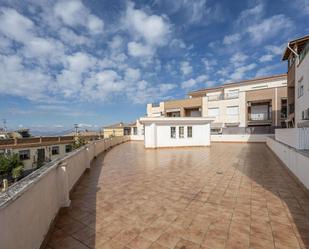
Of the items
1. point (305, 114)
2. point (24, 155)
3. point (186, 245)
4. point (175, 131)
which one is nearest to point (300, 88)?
point (305, 114)

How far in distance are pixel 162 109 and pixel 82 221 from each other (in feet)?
106

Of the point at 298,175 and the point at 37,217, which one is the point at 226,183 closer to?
the point at 298,175

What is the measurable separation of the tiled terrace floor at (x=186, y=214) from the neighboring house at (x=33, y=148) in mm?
23138

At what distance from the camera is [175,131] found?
53.6ft

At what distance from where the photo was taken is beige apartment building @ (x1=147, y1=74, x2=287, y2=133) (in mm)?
24812

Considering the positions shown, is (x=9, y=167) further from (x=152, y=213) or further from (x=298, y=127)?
(x=298, y=127)

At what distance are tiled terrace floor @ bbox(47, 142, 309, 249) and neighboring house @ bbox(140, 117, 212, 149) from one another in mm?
9424

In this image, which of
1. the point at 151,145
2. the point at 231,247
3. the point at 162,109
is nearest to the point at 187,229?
the point at 231,247

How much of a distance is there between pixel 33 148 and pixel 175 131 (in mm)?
21559

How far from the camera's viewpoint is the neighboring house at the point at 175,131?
619 inches

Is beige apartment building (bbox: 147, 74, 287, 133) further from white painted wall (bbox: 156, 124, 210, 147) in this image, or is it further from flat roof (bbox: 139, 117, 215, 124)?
flat roof (bbox: 139, 117, 215, 124)

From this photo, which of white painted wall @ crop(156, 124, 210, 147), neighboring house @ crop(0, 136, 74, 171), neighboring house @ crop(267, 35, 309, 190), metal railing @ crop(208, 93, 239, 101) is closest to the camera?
neighboring house @ crop(267, 35, 309, 190)

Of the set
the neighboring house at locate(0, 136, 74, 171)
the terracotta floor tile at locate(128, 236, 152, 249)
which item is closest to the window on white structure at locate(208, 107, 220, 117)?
the neighboring house at locate(0, 136, 74, 171)

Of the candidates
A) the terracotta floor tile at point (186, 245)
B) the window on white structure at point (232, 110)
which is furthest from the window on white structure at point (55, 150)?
the terracotta floor tile at point (186, 245)
